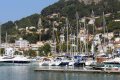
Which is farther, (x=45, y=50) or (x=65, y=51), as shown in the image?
(x=45, y=50)

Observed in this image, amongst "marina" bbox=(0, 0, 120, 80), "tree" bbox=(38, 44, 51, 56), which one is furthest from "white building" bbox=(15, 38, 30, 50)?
"tree" bbox=(38, 44, 51, 56)

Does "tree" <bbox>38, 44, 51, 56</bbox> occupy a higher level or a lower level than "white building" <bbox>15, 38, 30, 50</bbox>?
lower

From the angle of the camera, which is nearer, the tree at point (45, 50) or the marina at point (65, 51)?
the marina at point (65, 51)

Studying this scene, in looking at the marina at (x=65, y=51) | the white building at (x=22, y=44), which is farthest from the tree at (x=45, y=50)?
the white building at (x=22, y=44)

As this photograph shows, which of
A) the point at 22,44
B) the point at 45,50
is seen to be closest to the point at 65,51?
the point at 45,50

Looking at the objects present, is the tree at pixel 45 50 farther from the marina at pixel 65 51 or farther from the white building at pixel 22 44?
the white building at pixel 22 44

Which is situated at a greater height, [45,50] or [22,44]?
[22,44]

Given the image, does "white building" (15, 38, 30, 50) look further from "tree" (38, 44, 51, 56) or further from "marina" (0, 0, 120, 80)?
"tree" (38, 44, 51, 56)

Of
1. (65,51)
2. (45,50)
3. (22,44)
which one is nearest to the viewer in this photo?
(65,51)

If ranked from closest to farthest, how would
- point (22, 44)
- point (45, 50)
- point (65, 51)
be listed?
point (65, 51)
point (45, 50)
point (22, 44)

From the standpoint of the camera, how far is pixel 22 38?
6988 inches

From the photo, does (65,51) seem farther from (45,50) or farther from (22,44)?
(22,44)

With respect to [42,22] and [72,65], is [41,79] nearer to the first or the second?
[72,65]

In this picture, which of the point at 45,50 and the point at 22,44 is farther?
the point at 22,44
